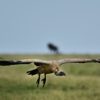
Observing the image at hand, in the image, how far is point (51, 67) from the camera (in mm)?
13086

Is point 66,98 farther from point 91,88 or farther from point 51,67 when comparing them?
point 51,67

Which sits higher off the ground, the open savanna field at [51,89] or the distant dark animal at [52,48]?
the distant dark animal at [52,48]

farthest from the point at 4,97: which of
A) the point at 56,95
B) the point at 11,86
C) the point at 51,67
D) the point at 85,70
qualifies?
the point at 85,70

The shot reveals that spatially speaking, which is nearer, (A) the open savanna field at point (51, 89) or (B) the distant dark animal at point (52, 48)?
(A) the open savanna field at point (51, 89)

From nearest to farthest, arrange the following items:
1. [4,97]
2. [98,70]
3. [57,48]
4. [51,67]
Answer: [51,67], [4,97], [98,70], [57,48]

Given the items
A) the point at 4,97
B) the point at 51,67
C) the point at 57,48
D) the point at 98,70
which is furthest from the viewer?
the point at 57,48

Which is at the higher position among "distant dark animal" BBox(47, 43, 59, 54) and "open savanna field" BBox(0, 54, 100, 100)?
"distant dark animal" BBox(47, 43, 59, 54)

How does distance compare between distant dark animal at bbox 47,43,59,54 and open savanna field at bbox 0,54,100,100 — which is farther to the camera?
distant dark animal at bbox 47,43,59,54

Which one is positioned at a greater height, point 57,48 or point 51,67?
point 57,48

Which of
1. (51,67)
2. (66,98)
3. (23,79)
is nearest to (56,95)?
(66,98)

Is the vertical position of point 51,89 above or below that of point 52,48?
below

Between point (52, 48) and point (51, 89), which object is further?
point (52, 48)

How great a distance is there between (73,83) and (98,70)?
7.93 metres

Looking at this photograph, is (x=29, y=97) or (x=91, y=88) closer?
(x=29, y=97)
